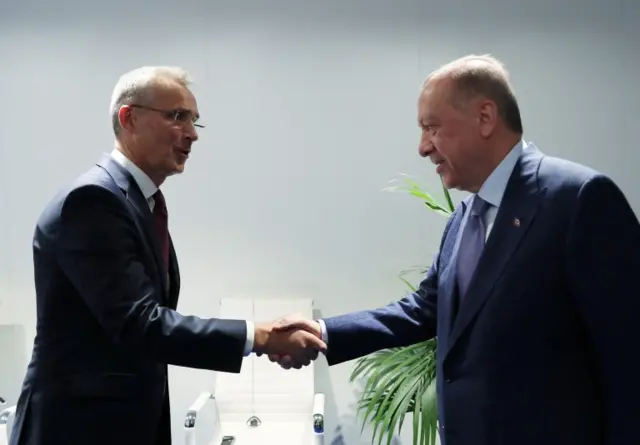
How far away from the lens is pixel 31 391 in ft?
5.18

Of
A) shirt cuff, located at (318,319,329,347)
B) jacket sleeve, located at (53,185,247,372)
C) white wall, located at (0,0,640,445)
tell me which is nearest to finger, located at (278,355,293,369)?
shirt cuff, located at (318,319,329,347)

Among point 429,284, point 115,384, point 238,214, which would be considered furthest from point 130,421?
point 238,214

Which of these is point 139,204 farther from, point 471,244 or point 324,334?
point 471,244

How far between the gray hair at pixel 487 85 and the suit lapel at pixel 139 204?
859mm

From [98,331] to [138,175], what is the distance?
1.48ft

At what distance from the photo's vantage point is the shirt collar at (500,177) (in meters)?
1.45

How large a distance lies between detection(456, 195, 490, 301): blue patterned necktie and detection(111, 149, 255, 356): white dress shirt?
0.60 meters

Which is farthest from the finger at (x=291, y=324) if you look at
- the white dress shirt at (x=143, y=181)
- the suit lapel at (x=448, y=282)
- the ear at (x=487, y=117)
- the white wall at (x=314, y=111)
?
the white wall at (x=314, y=111)

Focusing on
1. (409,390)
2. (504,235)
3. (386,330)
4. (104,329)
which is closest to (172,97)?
(104,329)

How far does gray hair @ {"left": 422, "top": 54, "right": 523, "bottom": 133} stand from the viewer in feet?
4.76

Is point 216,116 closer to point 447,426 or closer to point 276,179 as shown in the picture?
point 276,179

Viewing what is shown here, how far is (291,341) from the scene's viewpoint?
1.90 metres

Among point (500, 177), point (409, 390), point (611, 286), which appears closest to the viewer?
point (611, 286)

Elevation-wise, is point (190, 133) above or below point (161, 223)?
above
